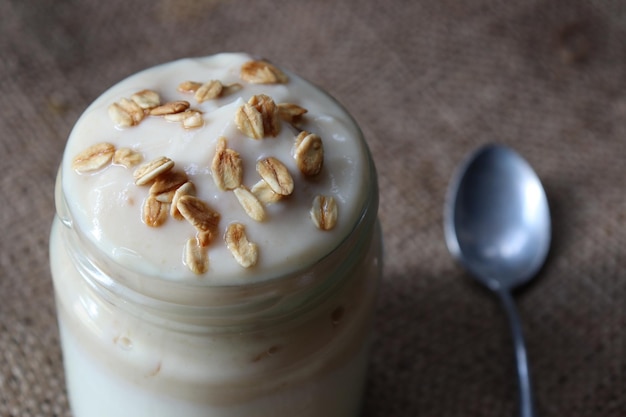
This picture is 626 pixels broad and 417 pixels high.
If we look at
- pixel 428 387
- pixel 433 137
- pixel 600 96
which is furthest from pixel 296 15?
pixel 428 387

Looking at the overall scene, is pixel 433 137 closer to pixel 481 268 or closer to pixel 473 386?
pixel 481 268

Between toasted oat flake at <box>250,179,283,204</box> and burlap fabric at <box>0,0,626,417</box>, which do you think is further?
burlap fabric at <box>0,0,626,417</box>

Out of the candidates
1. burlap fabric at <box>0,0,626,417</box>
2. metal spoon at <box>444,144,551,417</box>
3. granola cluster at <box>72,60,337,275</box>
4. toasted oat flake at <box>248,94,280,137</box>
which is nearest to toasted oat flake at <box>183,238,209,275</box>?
granola cluster at <box>72,60,337,275</box>

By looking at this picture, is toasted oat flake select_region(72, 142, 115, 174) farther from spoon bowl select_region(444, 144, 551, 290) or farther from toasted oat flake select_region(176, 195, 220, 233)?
spoon bowl select_region(444, 144, 551, 290)

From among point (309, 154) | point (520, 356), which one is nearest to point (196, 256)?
point (309, 154)

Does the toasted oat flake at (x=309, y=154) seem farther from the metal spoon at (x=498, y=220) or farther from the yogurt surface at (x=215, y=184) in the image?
the metal spoon at (x=498, y=220)

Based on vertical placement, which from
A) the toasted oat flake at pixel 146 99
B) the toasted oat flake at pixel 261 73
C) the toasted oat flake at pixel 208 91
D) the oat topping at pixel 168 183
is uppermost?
the toasted oat flake at pixel 146 99

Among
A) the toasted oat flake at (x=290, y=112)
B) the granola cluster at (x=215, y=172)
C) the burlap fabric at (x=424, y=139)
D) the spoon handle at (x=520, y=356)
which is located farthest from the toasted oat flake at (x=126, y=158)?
the spoon handle at (x=520, y=356)

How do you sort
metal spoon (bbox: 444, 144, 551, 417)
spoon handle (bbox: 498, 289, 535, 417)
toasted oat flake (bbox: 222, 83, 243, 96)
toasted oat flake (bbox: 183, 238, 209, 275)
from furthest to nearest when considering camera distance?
metal spoon (bbox: 444, 144, 551, 417) → spoon handle (bbox: 498, 289, 535, 417) → toasted oat flake (bbox: 222, 83, 243, 96) → toasted oat flake (bbox: 183, 238, 209, 275)

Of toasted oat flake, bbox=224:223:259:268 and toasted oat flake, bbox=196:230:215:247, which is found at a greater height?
toasted oat flake, bbox=196:230:215:247
